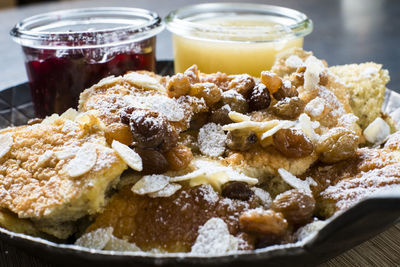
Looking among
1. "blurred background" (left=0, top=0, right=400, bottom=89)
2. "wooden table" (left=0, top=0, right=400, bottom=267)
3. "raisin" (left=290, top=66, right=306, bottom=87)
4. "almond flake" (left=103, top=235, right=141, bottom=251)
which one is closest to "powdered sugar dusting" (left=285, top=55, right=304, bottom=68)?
"raisin" (left=290, top=66, right=306, bottom=87)

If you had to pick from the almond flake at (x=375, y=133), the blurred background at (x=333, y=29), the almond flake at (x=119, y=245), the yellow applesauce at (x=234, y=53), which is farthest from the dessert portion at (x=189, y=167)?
the blurred background at (x=333, y=29)

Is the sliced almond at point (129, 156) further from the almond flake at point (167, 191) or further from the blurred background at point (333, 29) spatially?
the blurred background at point (333, 29)

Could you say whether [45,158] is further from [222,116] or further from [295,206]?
[295,206]

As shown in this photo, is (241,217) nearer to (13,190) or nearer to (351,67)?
(13,190)

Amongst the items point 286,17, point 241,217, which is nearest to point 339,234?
point 241,217

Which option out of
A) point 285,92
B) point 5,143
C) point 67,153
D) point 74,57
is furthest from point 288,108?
point 74,57

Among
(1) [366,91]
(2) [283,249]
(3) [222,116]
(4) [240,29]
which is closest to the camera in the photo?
(2) [283,249]
